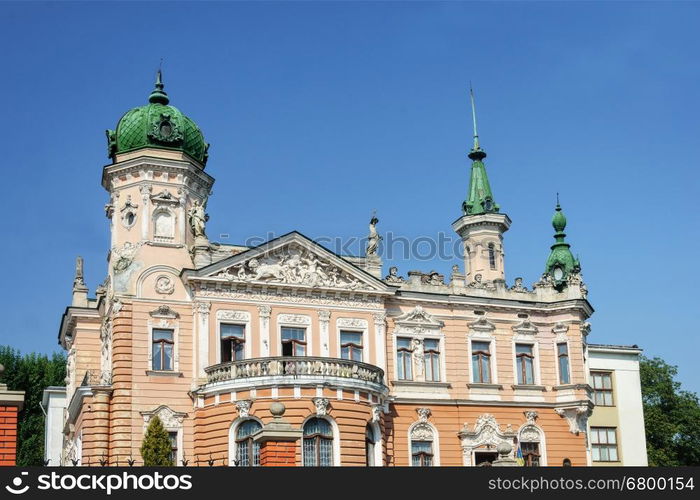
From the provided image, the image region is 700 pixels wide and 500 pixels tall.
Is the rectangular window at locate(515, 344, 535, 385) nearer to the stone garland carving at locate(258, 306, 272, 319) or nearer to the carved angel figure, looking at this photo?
the stone garland carving at locate(258, 306, 272, 319)

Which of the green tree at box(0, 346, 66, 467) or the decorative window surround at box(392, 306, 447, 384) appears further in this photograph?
the green tree at box(0, 346, 66, 467)

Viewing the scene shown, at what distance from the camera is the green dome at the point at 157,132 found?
4922cm

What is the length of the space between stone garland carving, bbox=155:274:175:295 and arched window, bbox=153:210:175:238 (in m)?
2.15

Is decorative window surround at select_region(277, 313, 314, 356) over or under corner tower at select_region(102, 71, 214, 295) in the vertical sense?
under

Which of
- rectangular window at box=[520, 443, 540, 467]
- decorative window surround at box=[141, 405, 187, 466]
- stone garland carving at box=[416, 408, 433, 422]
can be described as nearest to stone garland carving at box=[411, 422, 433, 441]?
stone garland carving at box=[416, 408, 433, 422]

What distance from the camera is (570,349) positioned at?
53.2 meters

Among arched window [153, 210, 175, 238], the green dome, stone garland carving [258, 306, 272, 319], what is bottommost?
stone garland carving [258, 306, 272, 319]

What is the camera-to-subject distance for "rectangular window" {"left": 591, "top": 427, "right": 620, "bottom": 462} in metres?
59.2

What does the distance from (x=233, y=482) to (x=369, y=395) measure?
23929mm

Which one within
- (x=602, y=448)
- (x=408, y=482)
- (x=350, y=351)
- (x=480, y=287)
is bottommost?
(x=408, y=482)

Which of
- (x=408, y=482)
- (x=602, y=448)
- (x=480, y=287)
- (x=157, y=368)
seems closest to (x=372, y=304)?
(x=480, y=287)

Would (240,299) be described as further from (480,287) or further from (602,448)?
(602,448)

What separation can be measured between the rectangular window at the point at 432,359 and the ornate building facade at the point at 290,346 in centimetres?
9
